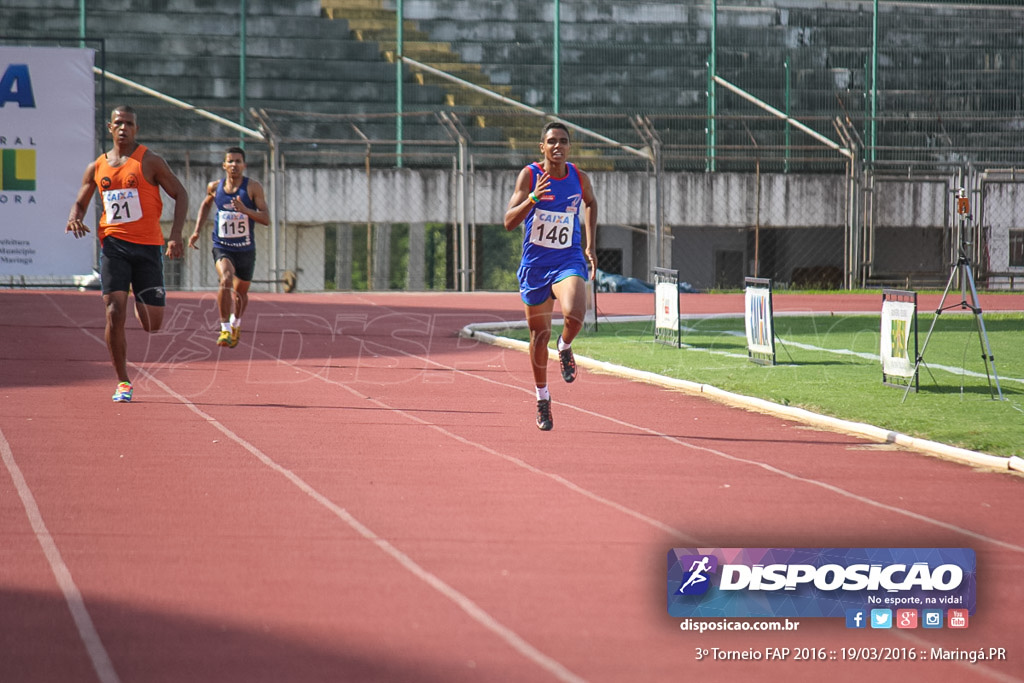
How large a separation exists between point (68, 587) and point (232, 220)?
9.73 metres

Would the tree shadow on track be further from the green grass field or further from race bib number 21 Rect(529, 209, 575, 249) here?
the green grass field

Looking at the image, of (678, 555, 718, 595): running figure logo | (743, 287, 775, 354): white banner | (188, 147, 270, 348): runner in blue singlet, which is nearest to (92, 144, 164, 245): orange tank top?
(188, 147, 270, 348): runner in blue singlet

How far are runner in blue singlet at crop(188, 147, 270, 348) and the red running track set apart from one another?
255 centimetres

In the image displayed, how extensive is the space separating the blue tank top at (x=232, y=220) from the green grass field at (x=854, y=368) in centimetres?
399

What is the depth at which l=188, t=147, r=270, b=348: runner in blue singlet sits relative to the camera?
550 inches

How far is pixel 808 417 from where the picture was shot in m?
9.62

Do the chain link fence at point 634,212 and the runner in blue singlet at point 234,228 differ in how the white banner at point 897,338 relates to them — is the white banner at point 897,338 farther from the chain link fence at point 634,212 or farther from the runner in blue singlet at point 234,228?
the chain link fence at point 634,212

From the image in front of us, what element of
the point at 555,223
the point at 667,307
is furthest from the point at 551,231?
the point at 667,307

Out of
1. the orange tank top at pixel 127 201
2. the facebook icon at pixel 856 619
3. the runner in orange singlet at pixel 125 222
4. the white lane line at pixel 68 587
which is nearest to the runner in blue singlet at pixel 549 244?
the runner in orange singlet at pixel 125 222

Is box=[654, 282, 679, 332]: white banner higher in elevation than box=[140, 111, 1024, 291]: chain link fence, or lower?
lower

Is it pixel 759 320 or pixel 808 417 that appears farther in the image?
pixel 759 320

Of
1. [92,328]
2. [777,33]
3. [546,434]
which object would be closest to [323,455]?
[546,434]

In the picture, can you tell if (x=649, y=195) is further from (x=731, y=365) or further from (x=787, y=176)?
(x=731, y=365)

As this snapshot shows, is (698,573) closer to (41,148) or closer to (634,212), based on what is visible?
(41,148)
